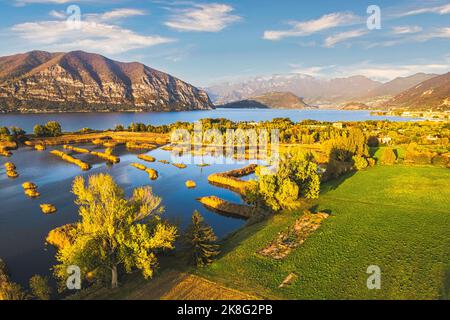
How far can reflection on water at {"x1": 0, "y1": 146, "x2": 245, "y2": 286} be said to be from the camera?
44.6 meters

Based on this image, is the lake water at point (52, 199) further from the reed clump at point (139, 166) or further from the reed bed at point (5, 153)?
the reed bed at point (5, 153)

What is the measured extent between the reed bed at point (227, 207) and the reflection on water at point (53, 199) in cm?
186

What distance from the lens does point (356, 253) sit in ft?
131

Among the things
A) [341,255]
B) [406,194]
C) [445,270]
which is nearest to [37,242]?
[341,255]

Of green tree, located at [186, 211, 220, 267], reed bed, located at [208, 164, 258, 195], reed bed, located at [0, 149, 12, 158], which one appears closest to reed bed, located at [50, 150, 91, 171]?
reed bed, located at [0, 149, 12, 158]

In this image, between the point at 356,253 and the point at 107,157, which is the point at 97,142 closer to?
the point at 107,157

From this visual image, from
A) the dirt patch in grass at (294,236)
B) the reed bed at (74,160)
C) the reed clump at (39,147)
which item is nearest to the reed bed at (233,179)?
the dirt patch in grass at (294,236)

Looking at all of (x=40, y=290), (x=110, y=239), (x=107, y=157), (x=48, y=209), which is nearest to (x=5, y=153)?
(x=107, y=157)

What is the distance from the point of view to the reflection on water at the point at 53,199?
1756 inches

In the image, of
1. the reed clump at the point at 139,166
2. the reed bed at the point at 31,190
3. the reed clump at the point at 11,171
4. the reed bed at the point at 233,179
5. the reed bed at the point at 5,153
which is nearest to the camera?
the reed bed at the point at 31,190

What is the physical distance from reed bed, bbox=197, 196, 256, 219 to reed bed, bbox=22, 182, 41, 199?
130 ft

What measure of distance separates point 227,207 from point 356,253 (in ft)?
92.9

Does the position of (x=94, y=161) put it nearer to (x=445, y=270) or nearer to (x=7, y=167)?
(x=7, y=167)
